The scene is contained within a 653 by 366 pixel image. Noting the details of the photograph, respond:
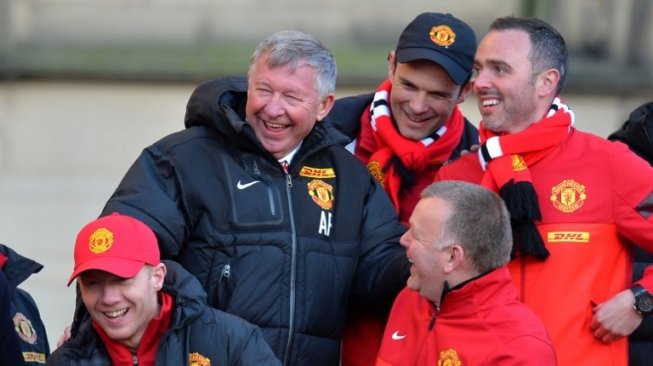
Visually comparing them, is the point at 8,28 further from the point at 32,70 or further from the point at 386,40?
the point at 386,40

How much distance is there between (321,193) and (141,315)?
30.2 inches

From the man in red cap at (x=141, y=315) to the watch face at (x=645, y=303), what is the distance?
3.45 ft

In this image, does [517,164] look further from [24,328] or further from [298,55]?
[24,328]

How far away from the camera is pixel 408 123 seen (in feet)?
15.4

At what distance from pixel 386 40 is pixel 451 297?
3545mm

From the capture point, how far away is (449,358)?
3.92 metres

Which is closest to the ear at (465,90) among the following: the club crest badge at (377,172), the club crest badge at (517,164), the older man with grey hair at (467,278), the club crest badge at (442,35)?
the club crest badge at (442,35)

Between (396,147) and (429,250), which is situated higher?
(396,147)

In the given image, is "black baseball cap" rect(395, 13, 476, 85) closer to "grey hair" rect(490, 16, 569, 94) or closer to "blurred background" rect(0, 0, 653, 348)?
"grey hair" rect(490, 16, 569, 94)

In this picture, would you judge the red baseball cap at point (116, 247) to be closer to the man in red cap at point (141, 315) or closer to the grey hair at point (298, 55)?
the man in red cap at point (141, 315)

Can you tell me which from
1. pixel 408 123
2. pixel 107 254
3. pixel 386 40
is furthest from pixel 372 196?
pixel 386 40

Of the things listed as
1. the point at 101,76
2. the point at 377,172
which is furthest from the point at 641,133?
the point at 101,76

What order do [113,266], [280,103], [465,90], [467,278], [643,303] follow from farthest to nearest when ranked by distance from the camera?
[465,90], [280,103], [643,303], [467,278], [113,266]

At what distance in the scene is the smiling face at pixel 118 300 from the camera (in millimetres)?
3756
